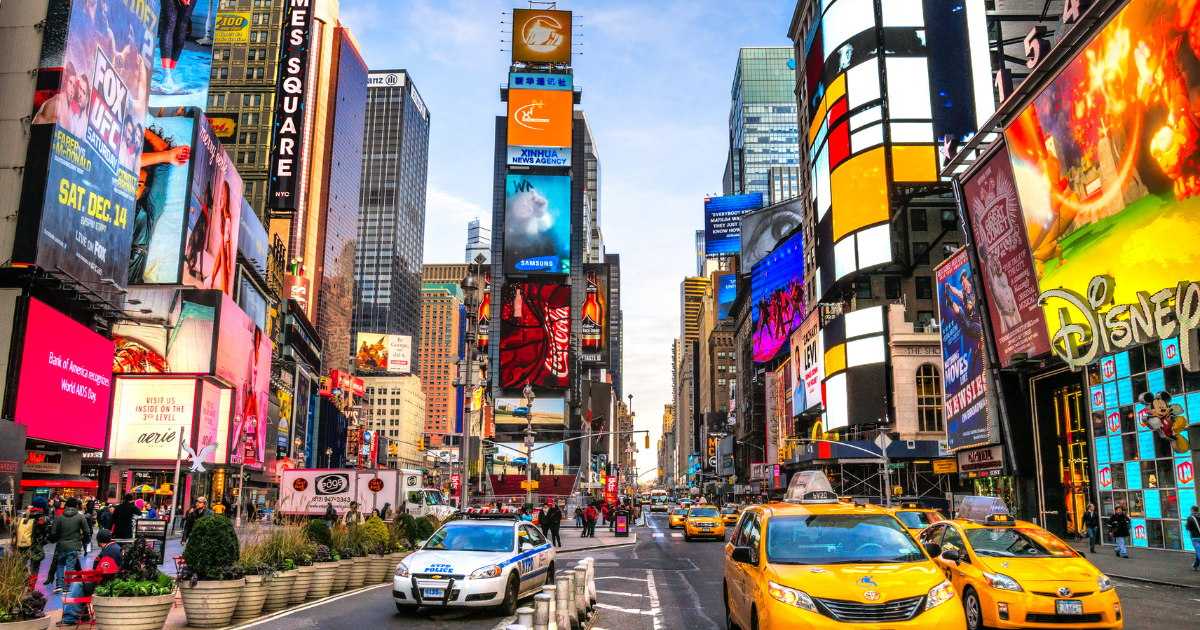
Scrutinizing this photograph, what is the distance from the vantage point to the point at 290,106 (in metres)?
73.1

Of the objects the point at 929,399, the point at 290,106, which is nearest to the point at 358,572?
the point at 929,399

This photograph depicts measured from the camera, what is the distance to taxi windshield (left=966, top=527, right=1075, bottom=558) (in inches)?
472

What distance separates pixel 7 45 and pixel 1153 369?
A: 4617cm

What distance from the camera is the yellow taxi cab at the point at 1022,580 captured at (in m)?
10.6

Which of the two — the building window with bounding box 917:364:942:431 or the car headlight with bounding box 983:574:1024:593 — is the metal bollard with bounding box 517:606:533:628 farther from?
the building window with bounding box 917:364:942:431

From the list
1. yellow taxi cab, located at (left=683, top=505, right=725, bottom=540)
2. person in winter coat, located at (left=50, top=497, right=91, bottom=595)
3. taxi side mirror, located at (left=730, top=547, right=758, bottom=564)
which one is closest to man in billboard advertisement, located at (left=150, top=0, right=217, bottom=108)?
yellow taxi cab, located at (left=683, top=505, right=725, bottom=540)

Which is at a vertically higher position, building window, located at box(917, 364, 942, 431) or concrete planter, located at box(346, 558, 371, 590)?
building window, located at box(917, 364, 942, 431)

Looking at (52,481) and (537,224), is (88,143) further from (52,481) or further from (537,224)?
(537,224)

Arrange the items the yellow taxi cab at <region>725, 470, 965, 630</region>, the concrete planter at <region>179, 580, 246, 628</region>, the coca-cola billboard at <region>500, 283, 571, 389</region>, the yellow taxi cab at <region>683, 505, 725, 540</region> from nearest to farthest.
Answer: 1. the yellow taxi cab at <region>725, 470, 965, 630</region>
2. the concrete planter at <region>179, 580, 246, 628</region>
3. the yellow taxi cab at <region>683, 505, 725, 540</region>
4. the coca-cola billboard at <region>500, 283, 571, 389</region>

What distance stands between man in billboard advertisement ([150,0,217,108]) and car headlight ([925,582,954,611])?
216 feet

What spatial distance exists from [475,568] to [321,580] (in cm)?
369

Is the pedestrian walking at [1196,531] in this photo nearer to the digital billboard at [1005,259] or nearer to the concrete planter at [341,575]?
the digital billboard at [1005,259]

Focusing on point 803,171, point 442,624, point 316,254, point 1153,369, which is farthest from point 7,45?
point 316,254

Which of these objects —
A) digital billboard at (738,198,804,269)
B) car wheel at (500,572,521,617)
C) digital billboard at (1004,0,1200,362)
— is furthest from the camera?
digital billboard at (738,198,804,269)
